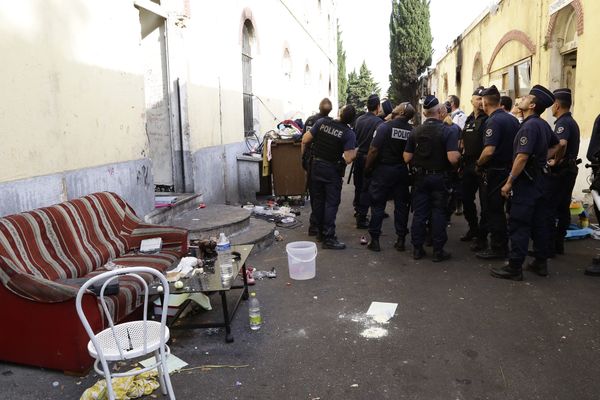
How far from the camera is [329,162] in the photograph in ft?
20.6

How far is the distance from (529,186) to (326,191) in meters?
2.48

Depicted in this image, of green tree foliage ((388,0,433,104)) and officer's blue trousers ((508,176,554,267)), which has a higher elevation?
green tree foliage ((388,0,433,104))

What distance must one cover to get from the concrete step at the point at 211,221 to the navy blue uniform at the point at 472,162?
119 inches

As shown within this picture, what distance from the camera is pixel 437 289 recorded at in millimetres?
4855

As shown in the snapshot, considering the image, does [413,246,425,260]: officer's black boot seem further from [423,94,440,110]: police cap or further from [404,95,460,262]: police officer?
[423,94,440,110]: police cap

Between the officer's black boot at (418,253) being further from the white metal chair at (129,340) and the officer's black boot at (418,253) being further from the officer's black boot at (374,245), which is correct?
the white metal chair at (129,340)

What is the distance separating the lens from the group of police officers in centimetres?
489

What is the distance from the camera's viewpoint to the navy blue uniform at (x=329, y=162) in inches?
244

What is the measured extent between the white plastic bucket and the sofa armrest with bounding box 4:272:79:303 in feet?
7.72

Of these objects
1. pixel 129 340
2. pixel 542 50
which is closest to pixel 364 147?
pixel 542 50

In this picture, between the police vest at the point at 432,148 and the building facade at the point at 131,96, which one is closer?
the building facade at the point at 131,96

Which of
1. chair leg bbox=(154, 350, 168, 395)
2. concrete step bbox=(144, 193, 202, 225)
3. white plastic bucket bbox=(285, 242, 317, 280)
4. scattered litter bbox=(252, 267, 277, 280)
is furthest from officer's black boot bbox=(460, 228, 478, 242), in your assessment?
chair leg bbox=(154, 350, 168, 395)

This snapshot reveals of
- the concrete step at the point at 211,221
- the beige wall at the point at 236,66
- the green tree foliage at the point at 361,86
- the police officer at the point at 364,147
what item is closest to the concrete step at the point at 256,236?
the concrete step at the point at 211,221

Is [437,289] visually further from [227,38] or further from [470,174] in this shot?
[227,38]
